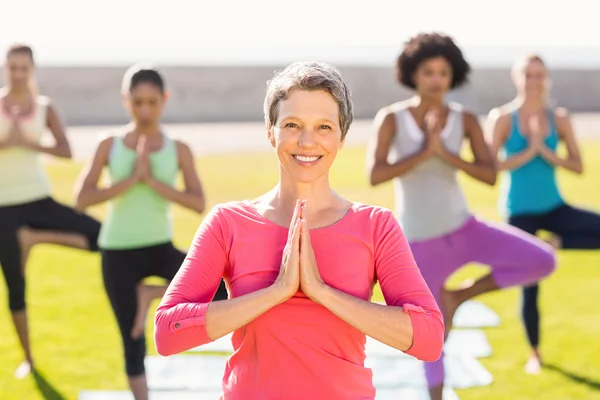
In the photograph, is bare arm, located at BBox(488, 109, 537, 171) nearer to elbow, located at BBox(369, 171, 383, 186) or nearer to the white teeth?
elbow, located at BBox(369, 171, 383, 186)

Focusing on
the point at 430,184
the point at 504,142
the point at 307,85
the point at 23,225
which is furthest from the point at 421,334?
the point at 23,225

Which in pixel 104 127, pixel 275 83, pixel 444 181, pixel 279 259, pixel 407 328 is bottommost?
pixel 104 127

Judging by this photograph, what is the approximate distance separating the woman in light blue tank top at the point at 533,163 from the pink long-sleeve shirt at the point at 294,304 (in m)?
3.53

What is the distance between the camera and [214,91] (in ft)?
87.5

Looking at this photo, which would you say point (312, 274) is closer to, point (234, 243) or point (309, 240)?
point (309, 240)

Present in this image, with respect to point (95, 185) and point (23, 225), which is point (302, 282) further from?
point (23, 225)

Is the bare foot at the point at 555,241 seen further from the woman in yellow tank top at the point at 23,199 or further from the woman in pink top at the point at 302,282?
the woman in pink top at the point at 302,282

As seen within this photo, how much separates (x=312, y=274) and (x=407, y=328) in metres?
0.28

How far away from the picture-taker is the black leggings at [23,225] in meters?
5.48

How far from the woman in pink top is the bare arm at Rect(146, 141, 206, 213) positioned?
7.90ft

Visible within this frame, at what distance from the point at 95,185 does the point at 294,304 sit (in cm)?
278

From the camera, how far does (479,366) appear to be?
5.81 meters

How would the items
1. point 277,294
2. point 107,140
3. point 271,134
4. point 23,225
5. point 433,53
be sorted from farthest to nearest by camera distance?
point 23,225, point 107,140, point 433,53, point 271,134, point 277,294

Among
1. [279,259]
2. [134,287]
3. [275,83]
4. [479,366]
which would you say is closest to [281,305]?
[279,259]
